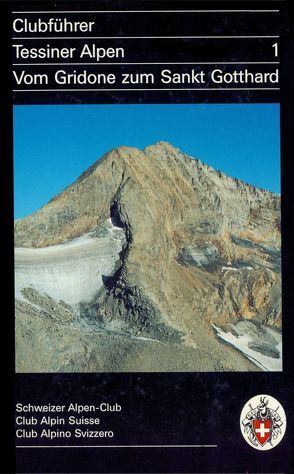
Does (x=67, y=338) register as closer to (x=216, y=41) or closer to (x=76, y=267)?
A: (x=76, y=267)

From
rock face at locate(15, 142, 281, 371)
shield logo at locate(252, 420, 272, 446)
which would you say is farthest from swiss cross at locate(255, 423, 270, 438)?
rock face at locate(15, 142, 281, 371)

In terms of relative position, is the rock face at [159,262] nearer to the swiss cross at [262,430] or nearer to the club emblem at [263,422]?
the club emblem at [263,422]

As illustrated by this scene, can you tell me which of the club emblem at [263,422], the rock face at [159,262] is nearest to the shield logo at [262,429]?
the club emblem at [263,422]

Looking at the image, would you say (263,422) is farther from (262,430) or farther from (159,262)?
(159,262)

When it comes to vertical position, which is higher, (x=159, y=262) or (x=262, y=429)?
(x=159, y=262)

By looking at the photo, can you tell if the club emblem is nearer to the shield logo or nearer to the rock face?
the shield logo

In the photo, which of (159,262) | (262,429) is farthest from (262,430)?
(159,262)

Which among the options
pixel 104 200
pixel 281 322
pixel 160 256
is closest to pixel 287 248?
pixel 281 322
